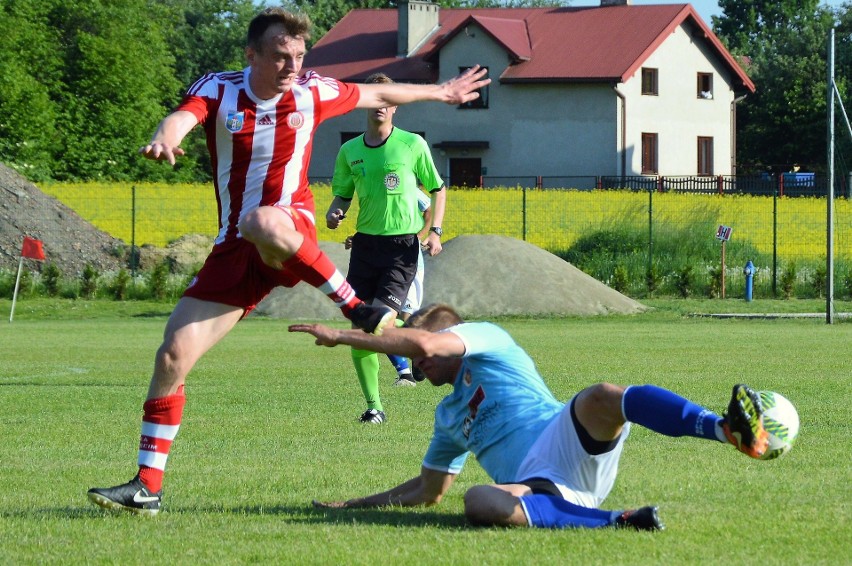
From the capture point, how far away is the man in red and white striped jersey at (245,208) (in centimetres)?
622

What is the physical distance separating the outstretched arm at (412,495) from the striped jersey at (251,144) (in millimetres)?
1458

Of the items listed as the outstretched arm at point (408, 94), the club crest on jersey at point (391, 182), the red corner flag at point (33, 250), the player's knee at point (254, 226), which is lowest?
the red corner flag at point (33, 250)

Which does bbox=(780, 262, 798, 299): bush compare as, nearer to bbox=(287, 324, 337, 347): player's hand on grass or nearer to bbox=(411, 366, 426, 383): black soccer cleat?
bbox=(411, 366, 426, 383): black soccer cleat

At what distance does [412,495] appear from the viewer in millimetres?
6367

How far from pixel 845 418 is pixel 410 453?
11.3 ft

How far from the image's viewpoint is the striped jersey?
652 centimetres

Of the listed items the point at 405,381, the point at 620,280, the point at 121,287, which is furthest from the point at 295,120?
the point at 620,280

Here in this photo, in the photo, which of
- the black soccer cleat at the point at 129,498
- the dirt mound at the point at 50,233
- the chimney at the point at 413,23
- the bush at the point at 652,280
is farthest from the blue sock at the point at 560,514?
the chimney at the point at 413,23

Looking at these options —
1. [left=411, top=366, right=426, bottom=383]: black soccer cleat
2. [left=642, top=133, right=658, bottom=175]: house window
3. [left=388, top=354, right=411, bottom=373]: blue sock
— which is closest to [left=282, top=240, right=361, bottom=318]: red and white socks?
[left=411, top=366, right=426, bottom=383]: black soccer cleat

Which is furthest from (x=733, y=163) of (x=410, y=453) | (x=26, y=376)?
(x=410, y=453)

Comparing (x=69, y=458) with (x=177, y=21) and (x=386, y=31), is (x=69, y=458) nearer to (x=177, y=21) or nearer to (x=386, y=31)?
(x=386, y=31)

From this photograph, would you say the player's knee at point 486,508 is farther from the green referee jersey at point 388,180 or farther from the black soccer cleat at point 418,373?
the green referee jersey at point 388,180

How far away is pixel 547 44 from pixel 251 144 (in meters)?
51.8

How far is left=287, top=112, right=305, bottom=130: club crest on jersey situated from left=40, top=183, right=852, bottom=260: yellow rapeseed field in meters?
27.9
